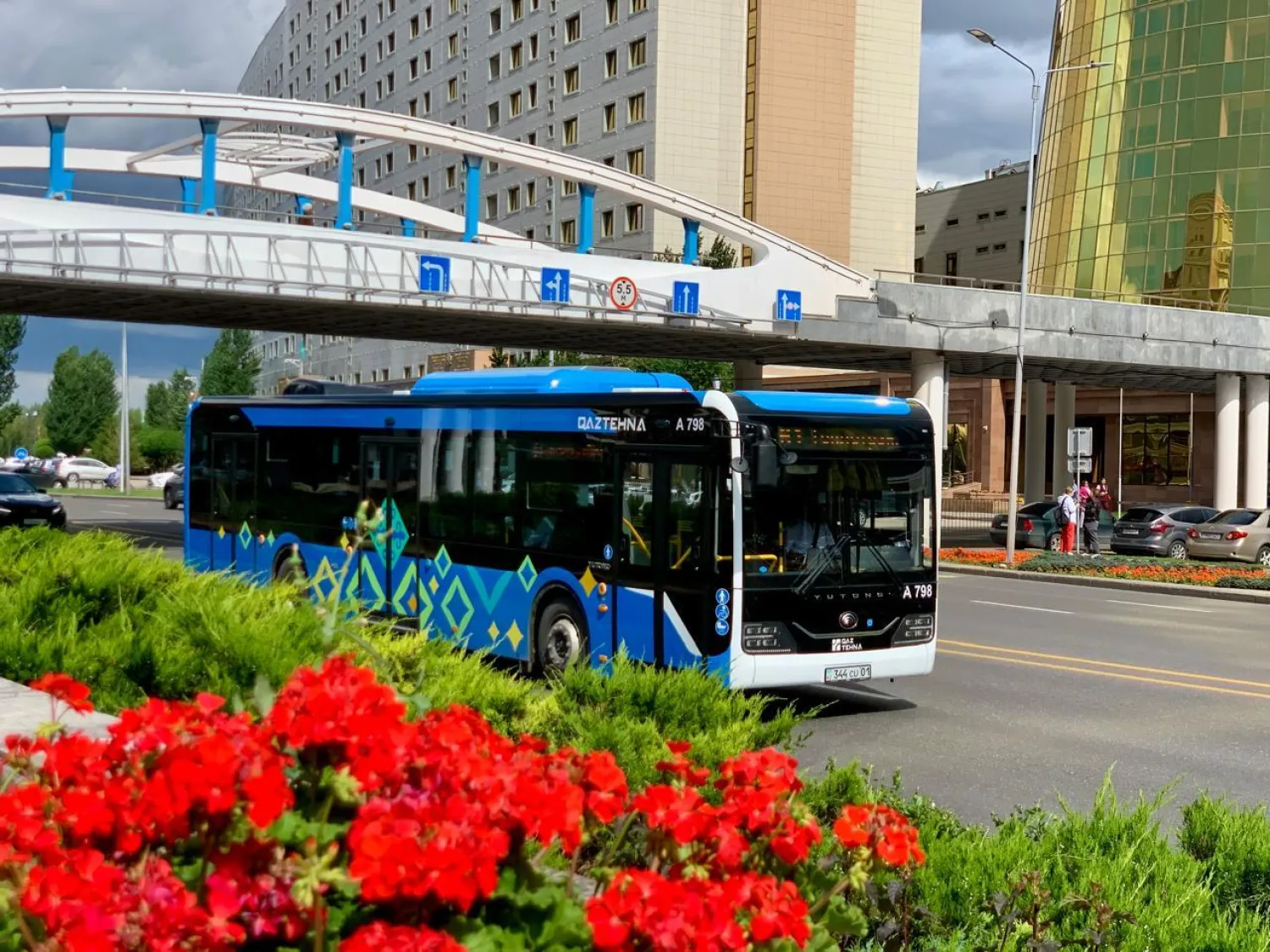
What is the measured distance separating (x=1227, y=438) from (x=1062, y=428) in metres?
12.9

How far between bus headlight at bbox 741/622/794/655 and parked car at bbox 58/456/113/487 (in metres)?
82.4

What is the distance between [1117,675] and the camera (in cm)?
1513

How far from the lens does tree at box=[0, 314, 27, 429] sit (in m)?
87.8

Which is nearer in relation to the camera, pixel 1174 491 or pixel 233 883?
pixel 233 883

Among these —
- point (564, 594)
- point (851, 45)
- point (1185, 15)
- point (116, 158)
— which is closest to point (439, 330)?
point (116, 158)

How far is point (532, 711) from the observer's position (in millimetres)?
7367

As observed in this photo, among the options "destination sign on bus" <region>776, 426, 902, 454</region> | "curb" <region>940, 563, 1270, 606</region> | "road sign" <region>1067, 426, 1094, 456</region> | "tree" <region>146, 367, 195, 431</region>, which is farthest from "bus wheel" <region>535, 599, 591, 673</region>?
"tree" <region>146, 367, 195, 431</region>

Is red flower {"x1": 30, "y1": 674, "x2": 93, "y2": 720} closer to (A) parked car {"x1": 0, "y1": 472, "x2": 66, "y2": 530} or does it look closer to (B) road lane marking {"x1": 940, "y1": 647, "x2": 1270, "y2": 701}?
(B) road lane marking {"x1": 940, "y1": 647, "x2": 1270, "y2": 701}

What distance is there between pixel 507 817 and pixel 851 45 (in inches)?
3051

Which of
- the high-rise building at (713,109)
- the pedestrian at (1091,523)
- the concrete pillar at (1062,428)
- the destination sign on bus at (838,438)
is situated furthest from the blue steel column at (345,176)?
the concrete pillar at (1062,428)

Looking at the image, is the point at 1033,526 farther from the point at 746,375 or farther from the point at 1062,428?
the point at 1062,428

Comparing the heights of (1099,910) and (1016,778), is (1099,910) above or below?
above

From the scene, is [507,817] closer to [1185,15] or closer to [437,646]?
[437,646]

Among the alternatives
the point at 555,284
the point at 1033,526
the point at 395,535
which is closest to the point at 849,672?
the point at 395,535
